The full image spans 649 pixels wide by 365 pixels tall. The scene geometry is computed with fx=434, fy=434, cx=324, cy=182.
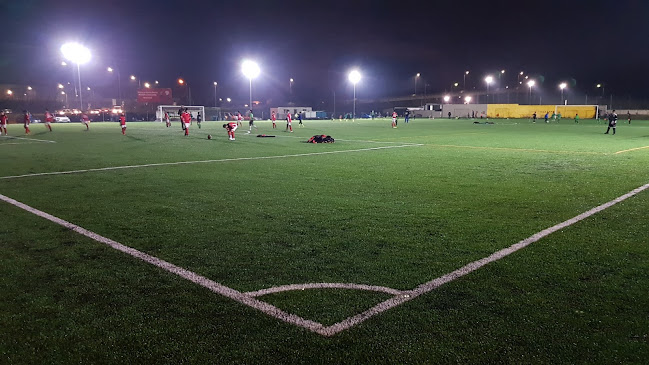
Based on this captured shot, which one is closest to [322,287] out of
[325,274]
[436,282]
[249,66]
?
[325,274]

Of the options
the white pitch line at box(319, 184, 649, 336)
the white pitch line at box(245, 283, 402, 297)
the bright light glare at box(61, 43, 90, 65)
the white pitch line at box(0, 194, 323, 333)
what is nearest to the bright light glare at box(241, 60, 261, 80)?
the bright light glare at box(61, 43, 90, 65)

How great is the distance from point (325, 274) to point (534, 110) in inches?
3645

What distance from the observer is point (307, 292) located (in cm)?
403

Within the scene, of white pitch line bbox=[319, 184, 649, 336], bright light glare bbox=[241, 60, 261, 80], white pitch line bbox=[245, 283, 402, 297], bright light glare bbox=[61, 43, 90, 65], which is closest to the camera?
white pitch line bbox=[319, 184, 649, 336]

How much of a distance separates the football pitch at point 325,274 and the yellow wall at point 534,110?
84047mm

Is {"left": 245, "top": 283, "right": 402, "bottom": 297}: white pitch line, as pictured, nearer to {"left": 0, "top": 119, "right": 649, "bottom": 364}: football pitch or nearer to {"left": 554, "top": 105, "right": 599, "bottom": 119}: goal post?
{"left": 0, "top": 119, "right": 649, "bottom": 364}: football pitch

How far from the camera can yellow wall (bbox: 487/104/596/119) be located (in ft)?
271

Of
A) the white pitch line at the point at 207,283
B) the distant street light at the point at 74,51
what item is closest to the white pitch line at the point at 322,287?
the white pitch line at the point at 207,283

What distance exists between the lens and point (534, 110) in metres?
85.8

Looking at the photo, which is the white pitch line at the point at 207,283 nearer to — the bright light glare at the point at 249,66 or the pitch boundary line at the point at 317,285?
the pitch boundary line at the point at 317,285

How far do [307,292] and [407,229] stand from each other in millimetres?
2541

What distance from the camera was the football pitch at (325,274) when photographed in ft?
10.3

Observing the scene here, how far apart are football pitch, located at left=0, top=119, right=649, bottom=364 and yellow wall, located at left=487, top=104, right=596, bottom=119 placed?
8405 cm

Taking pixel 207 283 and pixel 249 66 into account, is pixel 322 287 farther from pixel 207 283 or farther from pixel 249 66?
pixel 249 66
